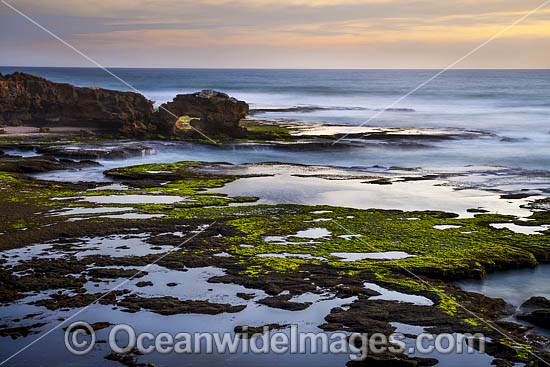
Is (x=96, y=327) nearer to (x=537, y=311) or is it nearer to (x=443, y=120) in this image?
(x=537, y=311)

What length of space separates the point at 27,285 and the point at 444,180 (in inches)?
871

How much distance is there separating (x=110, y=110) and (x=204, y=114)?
7.50 m

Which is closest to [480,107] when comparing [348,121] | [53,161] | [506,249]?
[348,121]

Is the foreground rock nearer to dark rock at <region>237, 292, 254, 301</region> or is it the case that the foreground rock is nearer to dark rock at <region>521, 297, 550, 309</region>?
dark rock at <region>521, 297, 550, 309</region>

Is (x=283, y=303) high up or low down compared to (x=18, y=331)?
up

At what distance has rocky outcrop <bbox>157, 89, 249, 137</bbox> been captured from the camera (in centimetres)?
4575

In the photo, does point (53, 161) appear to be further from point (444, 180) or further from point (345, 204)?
point (444, 180)

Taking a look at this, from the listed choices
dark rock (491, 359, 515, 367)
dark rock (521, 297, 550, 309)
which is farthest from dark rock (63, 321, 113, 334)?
dark rock (521, 297, 550, 309)

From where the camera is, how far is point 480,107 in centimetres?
8319

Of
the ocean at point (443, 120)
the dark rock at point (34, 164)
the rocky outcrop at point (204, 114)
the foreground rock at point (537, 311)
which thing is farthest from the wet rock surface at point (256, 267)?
the rocky outcrop at point (204, 114)

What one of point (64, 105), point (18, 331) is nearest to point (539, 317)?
point (18, 331)

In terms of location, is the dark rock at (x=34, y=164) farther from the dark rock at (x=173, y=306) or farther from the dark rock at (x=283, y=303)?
the dark rock at (x=283, y=303)

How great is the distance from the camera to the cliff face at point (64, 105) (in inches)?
1827

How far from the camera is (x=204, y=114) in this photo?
46250 mm
